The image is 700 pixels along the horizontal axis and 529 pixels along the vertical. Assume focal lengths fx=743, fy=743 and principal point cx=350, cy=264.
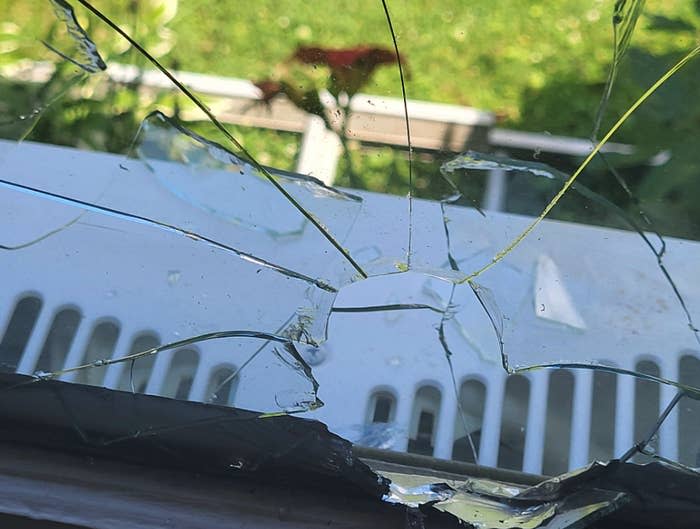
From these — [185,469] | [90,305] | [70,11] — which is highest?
[70,11]

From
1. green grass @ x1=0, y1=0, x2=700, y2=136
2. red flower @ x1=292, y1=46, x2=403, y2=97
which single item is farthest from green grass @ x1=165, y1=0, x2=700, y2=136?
red flower @ x1=292, y1=46, x2=403, y2=97

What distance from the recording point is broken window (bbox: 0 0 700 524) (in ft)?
1.93

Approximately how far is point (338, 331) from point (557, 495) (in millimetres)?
225

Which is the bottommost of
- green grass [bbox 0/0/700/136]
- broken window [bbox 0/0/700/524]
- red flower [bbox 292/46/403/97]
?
broken window [bbox 0/0/700/524]

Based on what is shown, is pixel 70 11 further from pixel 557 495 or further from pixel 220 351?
pixel 557 495

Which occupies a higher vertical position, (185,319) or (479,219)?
(479,219)

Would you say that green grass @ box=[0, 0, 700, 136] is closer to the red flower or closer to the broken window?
the red flower

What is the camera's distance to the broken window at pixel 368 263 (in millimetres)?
589

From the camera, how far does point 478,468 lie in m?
0.58

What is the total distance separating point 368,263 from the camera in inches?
25.3

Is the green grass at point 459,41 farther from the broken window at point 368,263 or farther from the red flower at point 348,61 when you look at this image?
the broken window at point 368,263

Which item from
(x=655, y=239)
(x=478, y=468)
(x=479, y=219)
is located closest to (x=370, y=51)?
(x=479, y=219)

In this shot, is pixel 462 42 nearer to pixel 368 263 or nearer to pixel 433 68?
pixel 433 68

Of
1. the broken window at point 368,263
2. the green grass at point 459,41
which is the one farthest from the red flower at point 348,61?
the green grass at point 459,41
